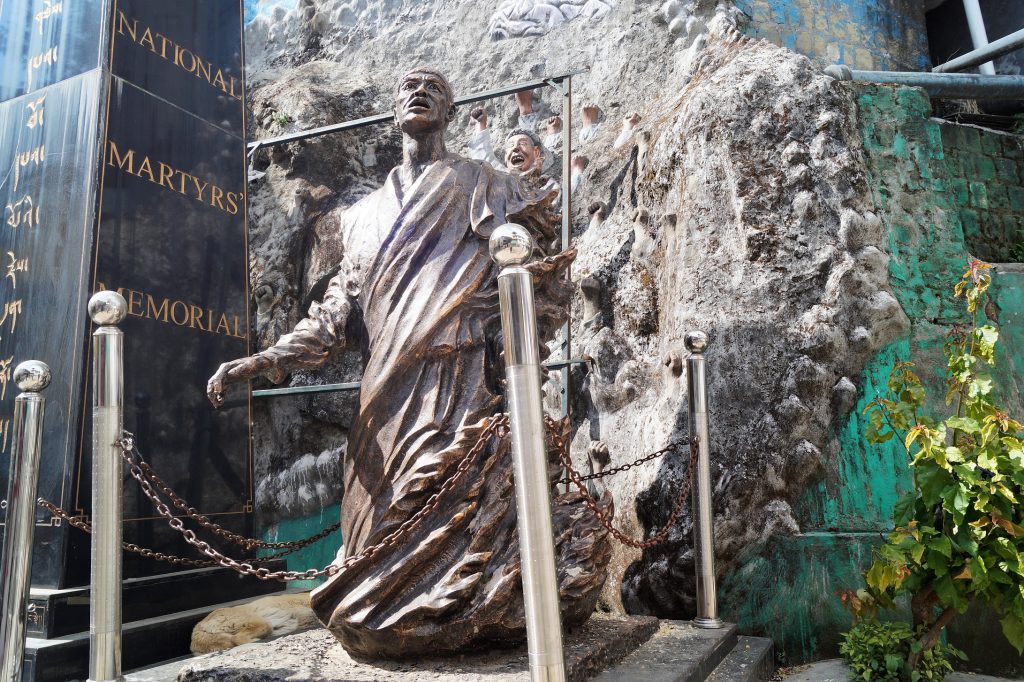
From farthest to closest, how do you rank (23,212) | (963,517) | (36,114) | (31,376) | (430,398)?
(36,114) < (23,212) < (963,517) < (430,398) < (31,376)

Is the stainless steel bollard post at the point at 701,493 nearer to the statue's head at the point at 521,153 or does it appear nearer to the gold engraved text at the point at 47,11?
the statue's head at the point at 521,153

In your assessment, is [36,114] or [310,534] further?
[310,534]

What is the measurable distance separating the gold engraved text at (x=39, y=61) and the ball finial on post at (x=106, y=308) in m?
2.74

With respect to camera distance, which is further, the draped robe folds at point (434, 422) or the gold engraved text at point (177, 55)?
the gold engraved text at point (177, 55)

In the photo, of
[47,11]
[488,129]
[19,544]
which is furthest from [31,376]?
[488,129]

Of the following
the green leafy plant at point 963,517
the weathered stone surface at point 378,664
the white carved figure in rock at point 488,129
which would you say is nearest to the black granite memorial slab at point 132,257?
the weathered stone surface at point 378,664

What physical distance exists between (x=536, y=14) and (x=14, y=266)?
185 inches

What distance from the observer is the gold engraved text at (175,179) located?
4.58 m

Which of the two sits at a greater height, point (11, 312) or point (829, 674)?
point (11, 312)

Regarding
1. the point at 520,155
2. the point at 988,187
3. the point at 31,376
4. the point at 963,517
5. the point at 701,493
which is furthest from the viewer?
the point at 988,187

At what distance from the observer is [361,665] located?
304cm

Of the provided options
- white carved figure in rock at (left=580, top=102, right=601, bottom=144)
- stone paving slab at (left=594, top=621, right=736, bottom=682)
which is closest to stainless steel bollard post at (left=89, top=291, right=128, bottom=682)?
stone paving slab at (left=594, top=621, right=736, bottom=682)

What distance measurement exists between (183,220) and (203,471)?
61.5 inches

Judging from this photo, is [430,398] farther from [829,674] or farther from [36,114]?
[36,114]
